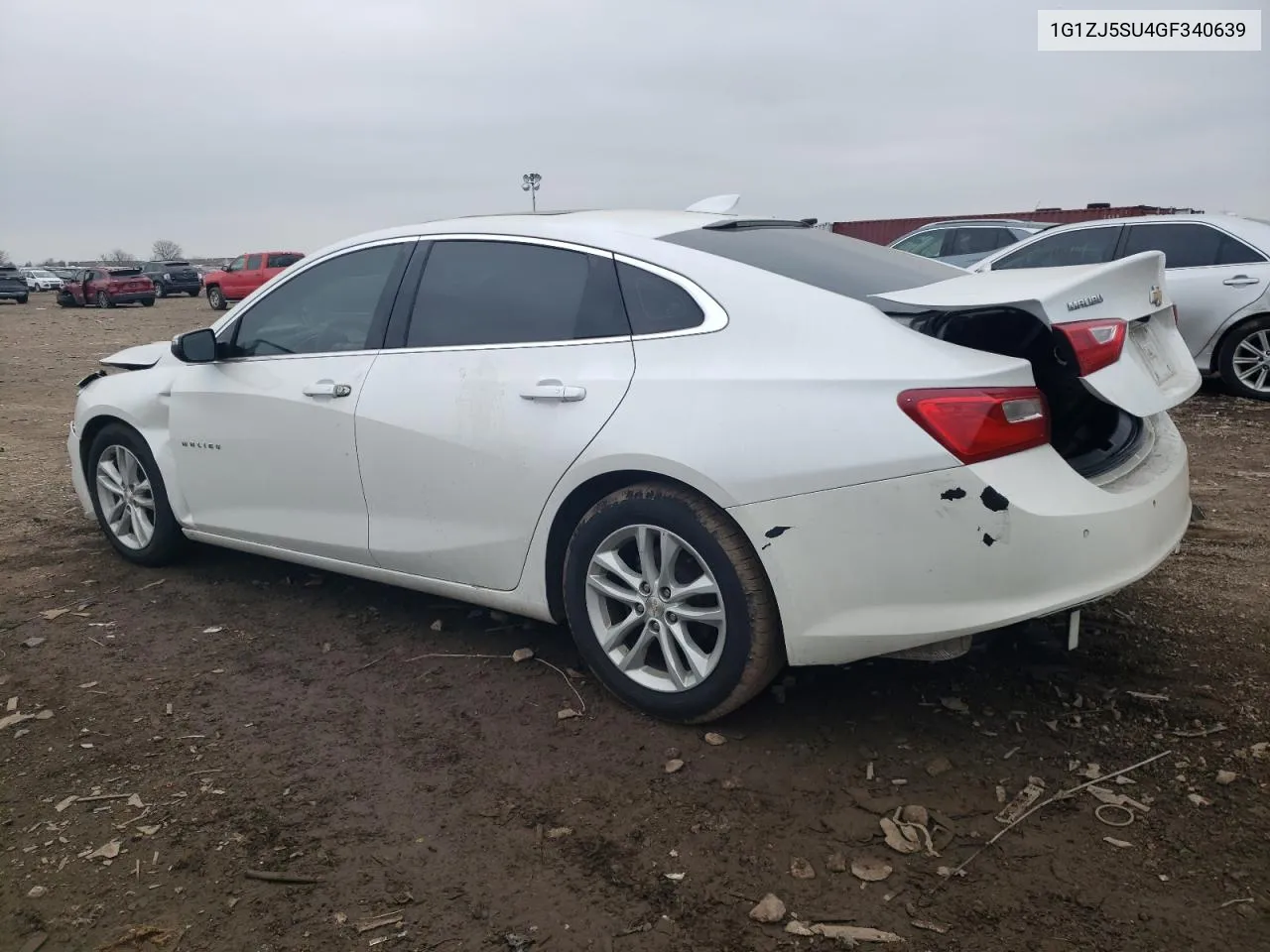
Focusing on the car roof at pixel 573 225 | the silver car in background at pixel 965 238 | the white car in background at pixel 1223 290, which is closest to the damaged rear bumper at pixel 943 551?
the car roof at pixel 573 225

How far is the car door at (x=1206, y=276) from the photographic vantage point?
8.34 metres

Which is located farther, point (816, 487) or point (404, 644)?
point (404, 644)

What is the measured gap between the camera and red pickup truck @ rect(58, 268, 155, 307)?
32562 mm

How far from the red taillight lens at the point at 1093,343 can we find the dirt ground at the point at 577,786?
1099 mm

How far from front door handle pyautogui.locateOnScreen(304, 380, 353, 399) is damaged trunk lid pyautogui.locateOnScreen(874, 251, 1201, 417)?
198cm

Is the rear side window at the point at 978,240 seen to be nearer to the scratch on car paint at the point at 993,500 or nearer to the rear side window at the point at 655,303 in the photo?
the rear side window at the point at 655,303

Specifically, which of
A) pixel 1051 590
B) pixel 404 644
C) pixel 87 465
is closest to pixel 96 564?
pixel 87 465

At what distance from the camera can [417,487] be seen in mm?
3615

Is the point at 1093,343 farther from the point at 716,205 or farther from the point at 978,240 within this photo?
the point at 978,240

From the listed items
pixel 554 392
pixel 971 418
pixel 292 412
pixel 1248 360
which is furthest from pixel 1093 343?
pixel 1248 360

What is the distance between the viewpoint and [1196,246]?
28.5 ft

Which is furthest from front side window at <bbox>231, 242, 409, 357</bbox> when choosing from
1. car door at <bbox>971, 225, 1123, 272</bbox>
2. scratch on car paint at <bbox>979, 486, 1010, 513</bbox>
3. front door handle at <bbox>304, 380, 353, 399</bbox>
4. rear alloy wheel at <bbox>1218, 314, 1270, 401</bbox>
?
rear alloy wheel at <bbox>1218, 314, 1270, 401</bbox>

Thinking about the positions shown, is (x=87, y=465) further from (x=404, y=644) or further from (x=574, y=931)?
(x=574, y=931)

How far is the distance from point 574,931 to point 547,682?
4.22ft
